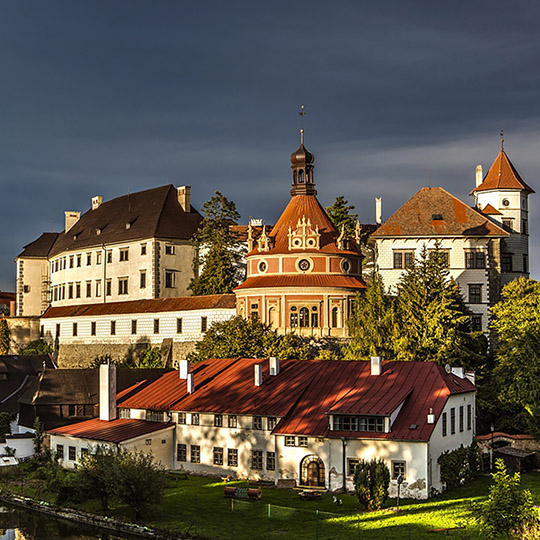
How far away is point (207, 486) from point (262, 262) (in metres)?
27.3

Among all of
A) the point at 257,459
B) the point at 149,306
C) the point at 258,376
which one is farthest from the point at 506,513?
the point at 149,306

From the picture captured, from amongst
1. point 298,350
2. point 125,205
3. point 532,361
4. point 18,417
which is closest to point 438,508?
point 532,361

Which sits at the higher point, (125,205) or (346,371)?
(125,205)

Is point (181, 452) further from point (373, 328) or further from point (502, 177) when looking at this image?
point (502, 177)

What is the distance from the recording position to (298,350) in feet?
188

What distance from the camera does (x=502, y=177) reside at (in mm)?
73938

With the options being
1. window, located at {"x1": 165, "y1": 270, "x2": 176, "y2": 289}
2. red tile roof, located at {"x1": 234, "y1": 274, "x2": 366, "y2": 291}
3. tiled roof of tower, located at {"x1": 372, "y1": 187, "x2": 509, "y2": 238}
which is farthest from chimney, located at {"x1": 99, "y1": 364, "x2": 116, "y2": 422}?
window, located at {"x1": 165, "y1": 270, "x2": 176, "y2": 289}

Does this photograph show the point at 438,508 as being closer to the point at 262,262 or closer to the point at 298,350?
the point at 298,350

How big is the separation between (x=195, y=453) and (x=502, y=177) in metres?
41.0

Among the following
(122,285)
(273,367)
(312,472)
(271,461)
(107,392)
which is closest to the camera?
(312,472)

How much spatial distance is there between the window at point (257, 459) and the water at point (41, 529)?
9178 millimetres

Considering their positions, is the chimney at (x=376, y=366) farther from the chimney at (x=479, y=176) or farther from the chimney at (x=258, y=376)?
the chimney at (x=479, y=176)

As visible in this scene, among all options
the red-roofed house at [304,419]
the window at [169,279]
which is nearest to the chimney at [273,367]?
the red-roofed house at [304,419]

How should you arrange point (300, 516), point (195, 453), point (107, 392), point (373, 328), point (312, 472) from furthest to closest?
point (373, 328) → point (107, 392) → point (195, 453) → point (312, 472) → point (300, 516)
